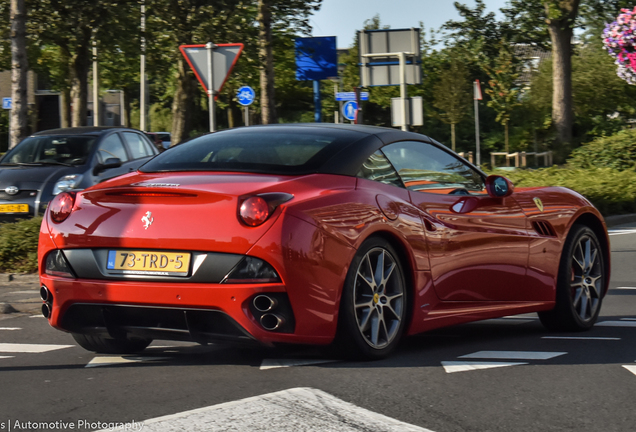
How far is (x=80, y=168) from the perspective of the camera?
13.3 metres

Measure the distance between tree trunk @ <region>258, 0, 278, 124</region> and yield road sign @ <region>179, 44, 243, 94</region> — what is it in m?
16.0

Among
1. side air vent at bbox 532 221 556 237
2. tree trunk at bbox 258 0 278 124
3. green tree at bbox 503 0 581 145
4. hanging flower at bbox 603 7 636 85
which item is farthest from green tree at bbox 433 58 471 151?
side air vent at bbox 532 221 556 237

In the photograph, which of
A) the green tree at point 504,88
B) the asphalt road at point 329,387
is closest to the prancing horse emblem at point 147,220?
the asphalt road at point 329,387

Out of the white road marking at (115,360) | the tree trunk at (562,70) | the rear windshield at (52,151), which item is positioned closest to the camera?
the white road marking at (115,360)

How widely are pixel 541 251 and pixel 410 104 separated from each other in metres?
8.86

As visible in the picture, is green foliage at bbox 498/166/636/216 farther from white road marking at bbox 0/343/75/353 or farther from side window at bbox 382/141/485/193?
white road marking at bbox 0/343/75/353

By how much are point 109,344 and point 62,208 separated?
0.93 metres

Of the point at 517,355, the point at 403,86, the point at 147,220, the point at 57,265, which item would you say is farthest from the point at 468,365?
the point at 403,86

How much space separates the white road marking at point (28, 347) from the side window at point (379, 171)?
2.19 m

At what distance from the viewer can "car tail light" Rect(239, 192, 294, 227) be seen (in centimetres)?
473

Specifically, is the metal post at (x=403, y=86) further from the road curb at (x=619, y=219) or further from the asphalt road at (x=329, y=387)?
the asphalt road at (x=329, y=387)

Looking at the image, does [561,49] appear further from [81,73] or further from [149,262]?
[149,262]

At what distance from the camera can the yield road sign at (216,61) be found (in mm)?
11609

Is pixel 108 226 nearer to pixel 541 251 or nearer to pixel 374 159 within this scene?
pixel 374 159
